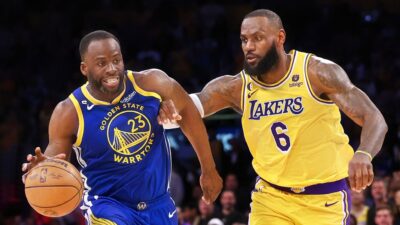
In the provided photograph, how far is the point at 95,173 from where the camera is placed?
18.8 feet

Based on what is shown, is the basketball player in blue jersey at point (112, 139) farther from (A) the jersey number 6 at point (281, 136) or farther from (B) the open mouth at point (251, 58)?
(A) the jersey number 6 at point (281, 136)

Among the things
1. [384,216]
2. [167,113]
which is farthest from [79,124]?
[384,216]

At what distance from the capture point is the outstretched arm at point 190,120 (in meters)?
5.93

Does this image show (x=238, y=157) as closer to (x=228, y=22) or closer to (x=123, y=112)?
(x=228, y=22)

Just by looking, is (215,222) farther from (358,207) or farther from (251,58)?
(251,58)

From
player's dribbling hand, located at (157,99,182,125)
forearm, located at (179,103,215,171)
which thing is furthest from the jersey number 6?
player's dribbling hand, located at (157,99,182,125)

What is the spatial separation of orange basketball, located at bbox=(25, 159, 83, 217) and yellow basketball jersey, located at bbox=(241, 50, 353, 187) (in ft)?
4.32

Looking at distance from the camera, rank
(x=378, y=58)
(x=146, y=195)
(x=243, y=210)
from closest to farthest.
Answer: (x=146, y=195) < (x=243, y=210) < (x=378, y=58)

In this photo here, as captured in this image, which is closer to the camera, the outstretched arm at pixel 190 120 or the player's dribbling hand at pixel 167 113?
the player's dribbling hand at pixel 167 113

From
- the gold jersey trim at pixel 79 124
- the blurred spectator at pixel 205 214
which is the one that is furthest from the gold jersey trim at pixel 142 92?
the blurred spectator at pixel 205 214

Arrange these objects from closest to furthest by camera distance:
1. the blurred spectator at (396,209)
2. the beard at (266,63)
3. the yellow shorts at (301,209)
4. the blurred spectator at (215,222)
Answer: the yellow shorts at (301,209)
the beard at (266,63)
the blurred spectator at (396,209)
the blurred spectator at (215,222)

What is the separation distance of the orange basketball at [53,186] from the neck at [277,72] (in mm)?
1479

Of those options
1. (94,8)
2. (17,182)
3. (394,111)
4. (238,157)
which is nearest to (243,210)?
(238,157)

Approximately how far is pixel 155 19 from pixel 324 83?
9717mm
